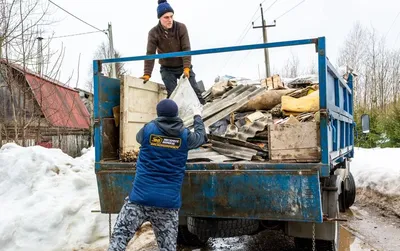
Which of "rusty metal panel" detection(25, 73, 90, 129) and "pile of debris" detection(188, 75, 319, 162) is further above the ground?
"rusty metal panel" detection(25, 73, 90, 129)

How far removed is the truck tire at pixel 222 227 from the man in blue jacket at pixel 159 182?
20.2 inches

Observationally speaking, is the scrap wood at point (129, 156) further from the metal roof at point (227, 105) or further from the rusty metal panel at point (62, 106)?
the rusty metal panel at point (62, 106)

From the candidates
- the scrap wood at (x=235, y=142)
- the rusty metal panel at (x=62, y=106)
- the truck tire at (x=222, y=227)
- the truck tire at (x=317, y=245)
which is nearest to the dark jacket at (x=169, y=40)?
the scrap wood at (x=235, y=142)

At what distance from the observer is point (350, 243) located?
541 centimetres

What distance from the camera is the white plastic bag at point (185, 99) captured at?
14.0ft

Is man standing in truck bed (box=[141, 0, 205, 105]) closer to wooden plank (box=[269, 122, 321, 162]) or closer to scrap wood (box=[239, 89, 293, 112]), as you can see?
scrap wood (box=[239, 89, 293, 112])

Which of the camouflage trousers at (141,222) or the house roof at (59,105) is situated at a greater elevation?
the house roof at (59,105)

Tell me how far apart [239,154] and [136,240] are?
265 centimetres

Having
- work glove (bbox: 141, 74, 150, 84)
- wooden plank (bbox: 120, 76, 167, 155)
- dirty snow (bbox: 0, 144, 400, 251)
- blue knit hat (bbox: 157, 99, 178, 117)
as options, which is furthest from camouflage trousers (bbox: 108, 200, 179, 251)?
dirty snow (bbox: 0, 144, 400, 251)

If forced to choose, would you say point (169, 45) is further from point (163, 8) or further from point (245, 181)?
point (245, 181)

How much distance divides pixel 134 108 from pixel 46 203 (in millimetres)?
2834

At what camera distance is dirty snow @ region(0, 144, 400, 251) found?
541cm

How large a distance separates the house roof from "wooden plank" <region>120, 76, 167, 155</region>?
23.5 feet

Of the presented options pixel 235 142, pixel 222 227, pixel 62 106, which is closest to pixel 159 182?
pixel 222 227
